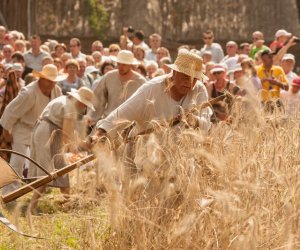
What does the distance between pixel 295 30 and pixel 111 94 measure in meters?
15.3

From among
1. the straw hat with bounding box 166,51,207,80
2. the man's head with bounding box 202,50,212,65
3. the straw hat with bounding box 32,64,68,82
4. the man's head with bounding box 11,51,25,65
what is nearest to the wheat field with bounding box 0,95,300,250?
the straw hat with bounding box 166,51,207,80

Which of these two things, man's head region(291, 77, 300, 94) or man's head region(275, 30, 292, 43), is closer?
man's head region(291, 77, 300, 94)

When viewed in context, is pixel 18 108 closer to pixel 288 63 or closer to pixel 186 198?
pixel 288 63

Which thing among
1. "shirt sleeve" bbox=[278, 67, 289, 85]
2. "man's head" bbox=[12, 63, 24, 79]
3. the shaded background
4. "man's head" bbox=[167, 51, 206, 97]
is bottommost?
the shaded background

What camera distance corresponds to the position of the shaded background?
28.8 metres

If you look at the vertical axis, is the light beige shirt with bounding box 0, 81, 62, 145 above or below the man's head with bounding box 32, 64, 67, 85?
below

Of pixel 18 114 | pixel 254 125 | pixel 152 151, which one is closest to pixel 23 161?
pixel 18 114

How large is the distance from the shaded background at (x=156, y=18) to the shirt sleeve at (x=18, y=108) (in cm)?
1413

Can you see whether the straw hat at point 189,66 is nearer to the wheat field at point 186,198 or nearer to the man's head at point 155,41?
the wheat field at point 186,198

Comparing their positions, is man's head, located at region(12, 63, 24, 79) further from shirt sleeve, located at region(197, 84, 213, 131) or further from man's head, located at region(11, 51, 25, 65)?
shirt sleeve, located at region(197, 84, 213, 131)

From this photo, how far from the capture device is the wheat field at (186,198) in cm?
759

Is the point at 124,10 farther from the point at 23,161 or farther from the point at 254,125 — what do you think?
the point at 254,125

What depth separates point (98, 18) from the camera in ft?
94.5

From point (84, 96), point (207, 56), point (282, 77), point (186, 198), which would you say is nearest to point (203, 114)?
point (186, 198)
